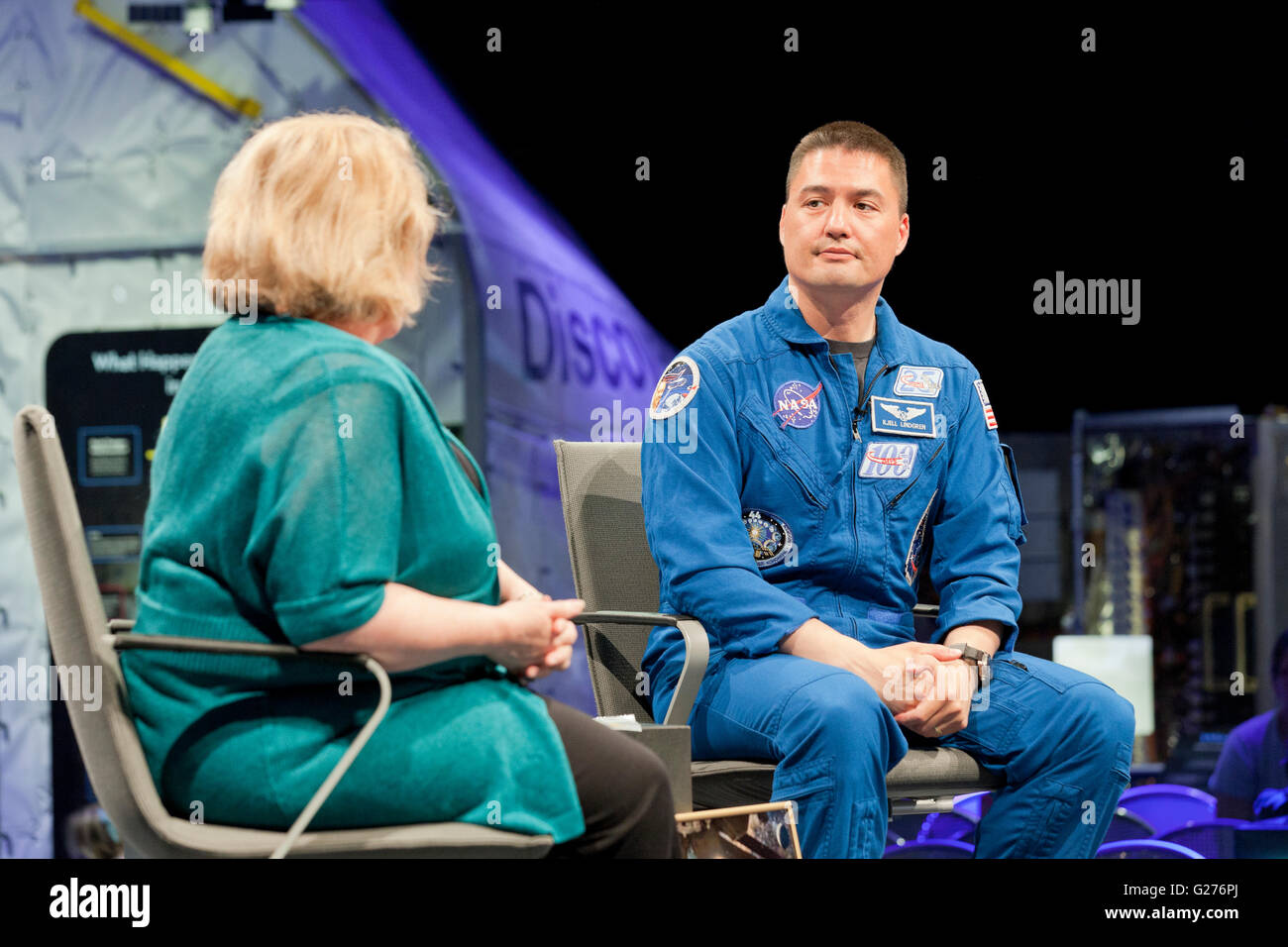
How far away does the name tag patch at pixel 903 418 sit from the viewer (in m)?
2.38

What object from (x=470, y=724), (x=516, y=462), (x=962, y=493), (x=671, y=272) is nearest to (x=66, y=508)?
(x=470, y=724)

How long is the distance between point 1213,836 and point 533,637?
2281mm

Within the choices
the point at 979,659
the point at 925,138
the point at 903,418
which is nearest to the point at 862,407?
the point at 903,418

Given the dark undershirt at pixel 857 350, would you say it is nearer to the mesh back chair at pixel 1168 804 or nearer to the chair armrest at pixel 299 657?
the chair armrest at pixel 299 657

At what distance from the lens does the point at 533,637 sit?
1487 millimetres

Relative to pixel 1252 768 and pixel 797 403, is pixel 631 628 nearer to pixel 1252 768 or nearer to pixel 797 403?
pixel 797 403

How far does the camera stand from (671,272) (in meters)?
4.62

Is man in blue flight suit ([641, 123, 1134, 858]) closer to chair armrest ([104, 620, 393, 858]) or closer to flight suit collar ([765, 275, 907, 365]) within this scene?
flight suit collar ([765, 275, 907, 365])

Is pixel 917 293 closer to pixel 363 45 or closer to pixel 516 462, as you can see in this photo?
pixel 516 462

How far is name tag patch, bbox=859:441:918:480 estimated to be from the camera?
7.70 feet

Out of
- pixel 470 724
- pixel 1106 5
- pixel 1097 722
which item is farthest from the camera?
pixel 1106 5
